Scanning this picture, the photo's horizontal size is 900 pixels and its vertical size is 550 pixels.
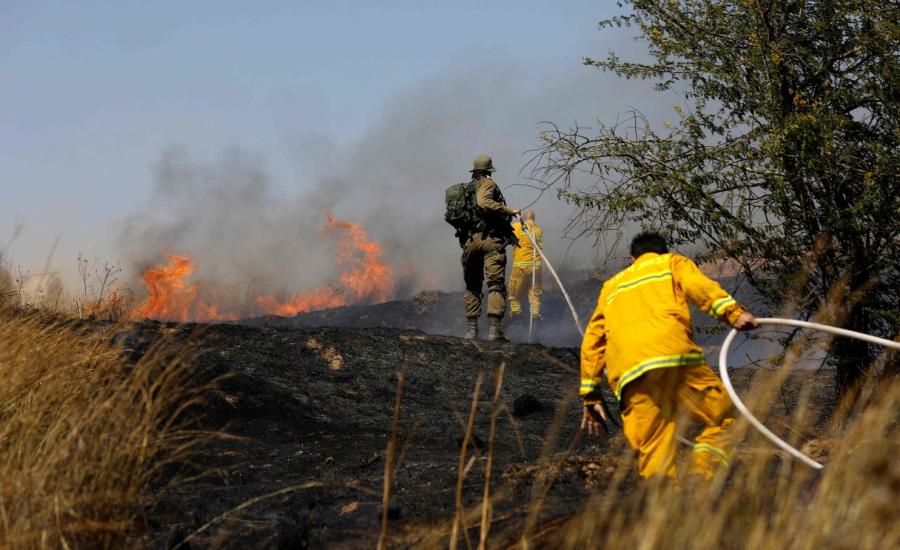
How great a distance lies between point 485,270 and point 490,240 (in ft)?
1.45

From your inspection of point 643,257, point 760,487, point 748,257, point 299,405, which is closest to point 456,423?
point 299,405

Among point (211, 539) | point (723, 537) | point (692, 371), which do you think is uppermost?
point (692, 371)

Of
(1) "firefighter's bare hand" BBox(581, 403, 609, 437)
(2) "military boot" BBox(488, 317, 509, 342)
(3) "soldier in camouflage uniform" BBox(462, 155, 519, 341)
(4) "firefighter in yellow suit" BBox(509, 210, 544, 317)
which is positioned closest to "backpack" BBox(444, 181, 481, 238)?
(3) "soldier in camouflage uniform" BBox(462, 155, 519, 341)

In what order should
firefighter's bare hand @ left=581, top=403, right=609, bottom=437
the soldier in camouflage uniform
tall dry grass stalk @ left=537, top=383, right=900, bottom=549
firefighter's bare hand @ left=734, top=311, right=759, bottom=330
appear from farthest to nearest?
the soldier in camouflage uniform → firefighter's bare hand @ left=581, top=403, right=609, bottom=437 → firefighter's bare hand @ left=734, top=311, right=759, bottom=330 → tall dry grass stalk @ left=537, top=383, right=900, bottom=549

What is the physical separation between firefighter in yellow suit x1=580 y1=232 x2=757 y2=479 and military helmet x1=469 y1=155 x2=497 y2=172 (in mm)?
8037

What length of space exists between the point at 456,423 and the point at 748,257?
307cm

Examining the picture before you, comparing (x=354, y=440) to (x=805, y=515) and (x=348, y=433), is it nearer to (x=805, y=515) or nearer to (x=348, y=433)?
(x=348, y=433)

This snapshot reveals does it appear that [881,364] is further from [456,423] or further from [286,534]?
[286,534]

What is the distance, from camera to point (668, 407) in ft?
16.9

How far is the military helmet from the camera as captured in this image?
521 inches

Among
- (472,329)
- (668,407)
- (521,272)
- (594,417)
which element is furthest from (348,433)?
(521,272)

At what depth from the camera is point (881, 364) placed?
28.4 feet

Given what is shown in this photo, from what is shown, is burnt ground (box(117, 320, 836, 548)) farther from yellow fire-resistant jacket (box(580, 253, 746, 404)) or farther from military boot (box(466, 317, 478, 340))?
military boot (box(466, 317, 478, 340))

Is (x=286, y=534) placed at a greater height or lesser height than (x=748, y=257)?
lesser
